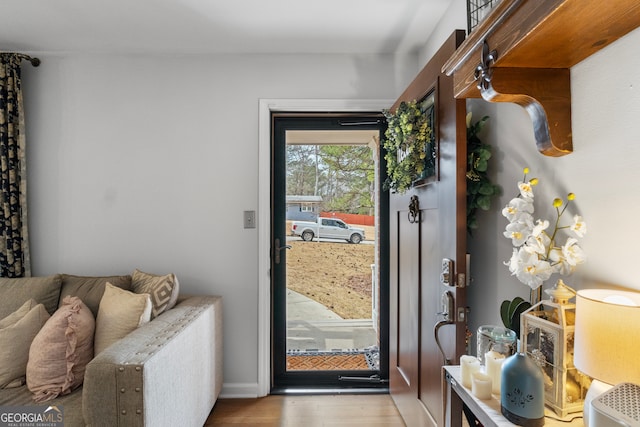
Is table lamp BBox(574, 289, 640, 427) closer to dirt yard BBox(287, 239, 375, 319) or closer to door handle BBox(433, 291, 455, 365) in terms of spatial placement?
door handle BBox(433, 291, 455, 365)

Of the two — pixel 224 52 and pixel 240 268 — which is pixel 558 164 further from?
pixel 224 52

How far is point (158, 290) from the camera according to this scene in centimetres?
197

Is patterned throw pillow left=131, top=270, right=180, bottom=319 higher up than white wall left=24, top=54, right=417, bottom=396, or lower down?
lower down

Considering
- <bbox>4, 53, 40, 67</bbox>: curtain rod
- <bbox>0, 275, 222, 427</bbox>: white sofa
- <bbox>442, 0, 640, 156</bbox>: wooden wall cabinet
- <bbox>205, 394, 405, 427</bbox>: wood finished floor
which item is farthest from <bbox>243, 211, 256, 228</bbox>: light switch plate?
<bbox>4, 53, 40, 67</bbox>: curtain rod

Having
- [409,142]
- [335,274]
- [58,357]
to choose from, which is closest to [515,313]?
[409,142]

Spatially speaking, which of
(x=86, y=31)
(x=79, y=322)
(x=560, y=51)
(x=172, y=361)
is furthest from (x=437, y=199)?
(x=86, y=31)

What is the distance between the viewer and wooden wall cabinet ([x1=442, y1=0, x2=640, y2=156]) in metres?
0.76

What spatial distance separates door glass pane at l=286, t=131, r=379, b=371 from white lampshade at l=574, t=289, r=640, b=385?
183cm

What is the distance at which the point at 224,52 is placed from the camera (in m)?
2.36

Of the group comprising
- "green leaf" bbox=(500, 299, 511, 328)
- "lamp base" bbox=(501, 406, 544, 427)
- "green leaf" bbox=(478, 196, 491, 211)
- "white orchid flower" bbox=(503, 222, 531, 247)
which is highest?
"green leaf" bbox=(478, 196, 491, 211)

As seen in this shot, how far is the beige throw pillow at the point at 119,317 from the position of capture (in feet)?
5.49

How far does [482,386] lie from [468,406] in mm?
95

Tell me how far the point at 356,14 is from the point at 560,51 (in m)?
1.28

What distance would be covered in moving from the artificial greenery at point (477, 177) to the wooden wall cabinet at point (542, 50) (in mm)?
318
